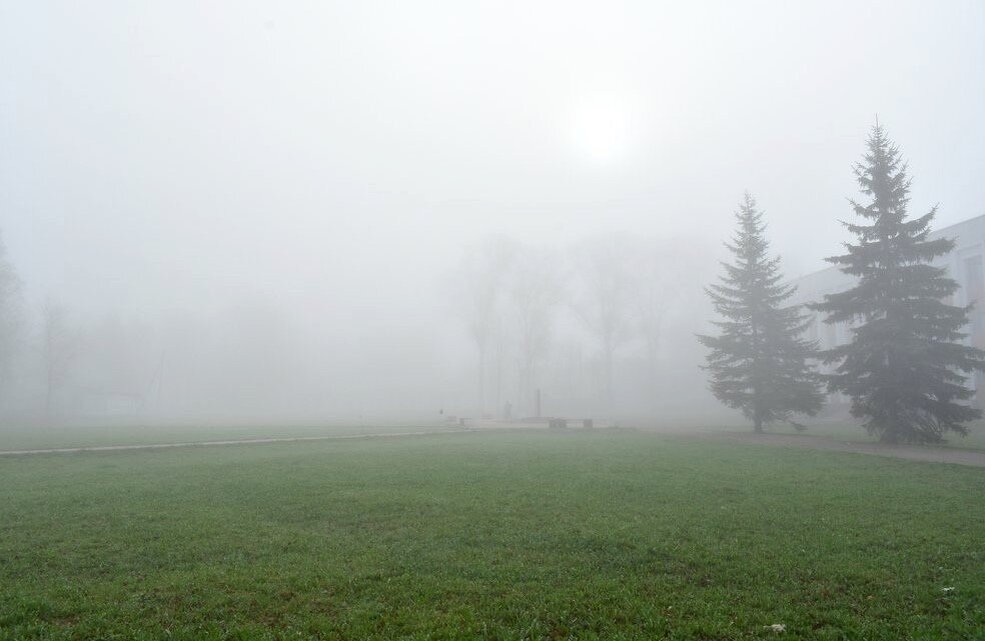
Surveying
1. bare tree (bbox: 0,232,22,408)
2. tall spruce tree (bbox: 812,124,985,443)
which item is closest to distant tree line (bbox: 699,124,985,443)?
tall spruce tree (bbox: 812,124,985,443)

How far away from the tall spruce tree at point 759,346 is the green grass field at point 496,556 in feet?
48.3

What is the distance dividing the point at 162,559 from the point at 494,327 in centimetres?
5824

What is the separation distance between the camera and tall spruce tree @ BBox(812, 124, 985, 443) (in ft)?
80.8

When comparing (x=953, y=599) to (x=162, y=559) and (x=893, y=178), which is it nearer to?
(x=162, y=559)

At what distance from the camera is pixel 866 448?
23.7m

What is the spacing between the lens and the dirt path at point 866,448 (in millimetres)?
19361

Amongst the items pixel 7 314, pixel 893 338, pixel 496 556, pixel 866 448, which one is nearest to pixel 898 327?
pixel 893 338

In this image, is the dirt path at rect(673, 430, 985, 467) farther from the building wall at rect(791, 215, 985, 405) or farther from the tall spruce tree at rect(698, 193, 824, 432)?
the building wall at rect(791, 215, 985, 405)

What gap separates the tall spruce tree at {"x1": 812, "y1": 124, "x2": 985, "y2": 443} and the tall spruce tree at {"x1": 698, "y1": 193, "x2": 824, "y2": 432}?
3.53m

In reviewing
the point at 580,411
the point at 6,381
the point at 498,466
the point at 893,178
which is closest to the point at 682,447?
the point at 498,466

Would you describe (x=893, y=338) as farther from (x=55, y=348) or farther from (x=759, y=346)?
(x=55, y=348)

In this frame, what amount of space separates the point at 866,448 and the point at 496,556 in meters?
21.5

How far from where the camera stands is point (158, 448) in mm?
24922

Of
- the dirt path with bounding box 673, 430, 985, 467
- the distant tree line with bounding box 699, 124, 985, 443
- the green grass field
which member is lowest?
the dirt path with bounding box 673, 430, 985, 467
